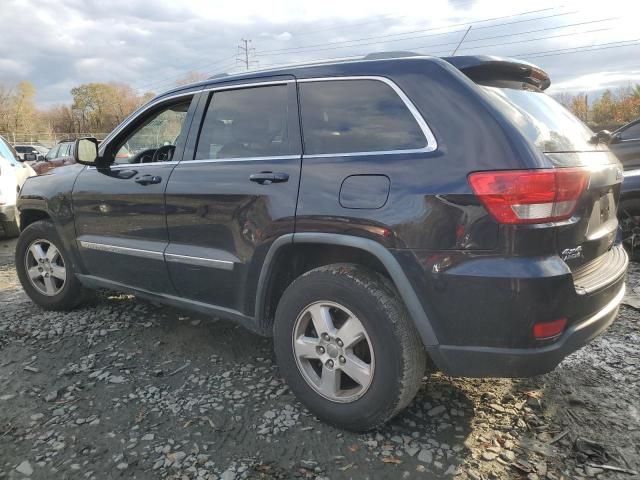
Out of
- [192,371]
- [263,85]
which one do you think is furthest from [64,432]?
[263,85]

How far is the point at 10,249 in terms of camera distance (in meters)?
7.22

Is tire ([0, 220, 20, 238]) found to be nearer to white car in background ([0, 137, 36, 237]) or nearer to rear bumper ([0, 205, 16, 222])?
white car in background ([0, 137, 36, 237])

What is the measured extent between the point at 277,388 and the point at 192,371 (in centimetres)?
62

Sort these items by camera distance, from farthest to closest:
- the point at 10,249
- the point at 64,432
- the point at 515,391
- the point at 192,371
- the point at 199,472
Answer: the point at 10,249 → the point at 192,371 → the point at 515,391 → the point at 64,432 → the point at 199,472

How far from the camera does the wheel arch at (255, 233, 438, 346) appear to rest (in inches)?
88.5

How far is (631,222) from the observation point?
5270 mm

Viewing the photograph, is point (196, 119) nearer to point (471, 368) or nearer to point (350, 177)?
point (350, 177)

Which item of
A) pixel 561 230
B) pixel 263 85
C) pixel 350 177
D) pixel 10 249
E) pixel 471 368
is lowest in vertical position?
pixel 10 249

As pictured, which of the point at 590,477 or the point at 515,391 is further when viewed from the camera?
the point at 515,391

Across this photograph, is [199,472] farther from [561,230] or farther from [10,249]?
[10,249]

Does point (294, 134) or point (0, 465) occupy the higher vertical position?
point (294, 134)

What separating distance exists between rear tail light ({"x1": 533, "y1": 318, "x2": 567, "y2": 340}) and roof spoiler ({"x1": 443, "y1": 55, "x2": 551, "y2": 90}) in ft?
3.90

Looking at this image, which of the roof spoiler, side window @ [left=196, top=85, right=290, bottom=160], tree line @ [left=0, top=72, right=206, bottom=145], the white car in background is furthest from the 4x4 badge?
tree line @ [left=0, top=72, right=206, bottom=145]

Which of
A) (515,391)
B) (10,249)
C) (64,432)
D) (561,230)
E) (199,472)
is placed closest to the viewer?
(561,230)
